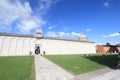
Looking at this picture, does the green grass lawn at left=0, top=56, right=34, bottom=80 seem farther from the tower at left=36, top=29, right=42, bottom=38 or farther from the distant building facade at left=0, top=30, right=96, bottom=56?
the tower at left=36, top=29, right=42, bottom=38

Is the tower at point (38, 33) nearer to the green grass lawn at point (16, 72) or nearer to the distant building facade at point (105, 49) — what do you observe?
the green grass lawn at point (16, 72)

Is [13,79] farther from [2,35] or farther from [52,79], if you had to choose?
[2,35]

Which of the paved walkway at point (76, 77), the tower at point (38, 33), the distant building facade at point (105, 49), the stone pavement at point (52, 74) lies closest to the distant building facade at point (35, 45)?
the tower at point (38, 33)

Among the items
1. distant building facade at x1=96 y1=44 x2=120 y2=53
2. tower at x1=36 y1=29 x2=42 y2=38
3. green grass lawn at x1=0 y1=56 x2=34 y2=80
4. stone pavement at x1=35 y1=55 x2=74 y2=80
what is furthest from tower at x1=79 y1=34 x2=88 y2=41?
stone pavement at x1=35 y1=55 x2=74 y2=80

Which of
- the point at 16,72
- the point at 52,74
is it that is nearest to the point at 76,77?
the point at 52,74

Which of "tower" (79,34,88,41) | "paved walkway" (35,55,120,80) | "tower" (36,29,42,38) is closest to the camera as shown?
"paved walkway" (35,55,120,80)

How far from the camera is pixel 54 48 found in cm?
3912

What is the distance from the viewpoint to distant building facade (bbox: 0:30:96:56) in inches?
1227

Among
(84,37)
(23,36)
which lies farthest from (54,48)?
(84,37)

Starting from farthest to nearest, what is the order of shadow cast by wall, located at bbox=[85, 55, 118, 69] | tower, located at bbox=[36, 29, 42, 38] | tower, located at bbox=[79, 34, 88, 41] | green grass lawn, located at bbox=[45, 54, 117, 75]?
tower, located at bbox=[79, 34, 88, 41], tower, located at bbox=[36, 29, 42, 38], shadow cast by wall, located at bbox=[85, 55, 118, 69], green grass lawn, located at bbox=[45, 54, 117, 75]

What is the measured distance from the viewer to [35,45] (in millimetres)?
35625

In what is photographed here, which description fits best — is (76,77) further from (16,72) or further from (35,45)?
(35,45)

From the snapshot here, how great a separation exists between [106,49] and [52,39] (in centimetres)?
2999

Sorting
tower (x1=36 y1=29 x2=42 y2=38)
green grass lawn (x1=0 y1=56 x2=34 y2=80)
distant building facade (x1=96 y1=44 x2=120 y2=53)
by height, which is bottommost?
green grass lawn (x1=0 y1=56 x2=34 y2=80)
